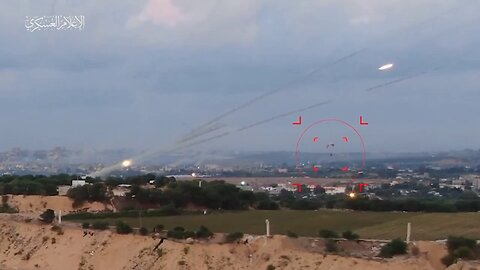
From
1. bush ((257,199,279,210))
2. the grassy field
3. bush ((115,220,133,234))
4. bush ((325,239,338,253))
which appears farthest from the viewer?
bush ((257,199,279,210))

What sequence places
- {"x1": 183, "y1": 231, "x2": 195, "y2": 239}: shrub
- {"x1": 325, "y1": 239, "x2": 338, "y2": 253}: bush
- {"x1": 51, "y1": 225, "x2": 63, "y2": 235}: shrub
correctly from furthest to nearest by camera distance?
{"x1": 51, "y1": 225, "x2": 63, "y2": 235}: shrub, {"x1": 183, "y1": 231, "x2": 195, "y2": 239}: shrub, {"x1": 325, "y1": 239, "x2": 338, "y2": 253}: bush

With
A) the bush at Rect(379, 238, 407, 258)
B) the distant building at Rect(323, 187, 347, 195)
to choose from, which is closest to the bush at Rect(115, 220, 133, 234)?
the bush at Rect(379, 238, 407, 258)

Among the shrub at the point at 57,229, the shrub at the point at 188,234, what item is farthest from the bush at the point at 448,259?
the shrub at the point at 57,229

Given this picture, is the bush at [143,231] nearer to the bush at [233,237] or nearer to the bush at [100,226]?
the bush at [100,226]

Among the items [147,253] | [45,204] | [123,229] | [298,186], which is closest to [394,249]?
[147,253]

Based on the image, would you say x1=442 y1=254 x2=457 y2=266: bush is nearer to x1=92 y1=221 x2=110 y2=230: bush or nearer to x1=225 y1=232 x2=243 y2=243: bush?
x1=225 y1=232 x2=243 y2=243: bush

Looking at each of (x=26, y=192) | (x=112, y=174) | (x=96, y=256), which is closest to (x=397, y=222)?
(x=96, y=256)

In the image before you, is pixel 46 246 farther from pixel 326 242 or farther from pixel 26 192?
pixel 26 192
